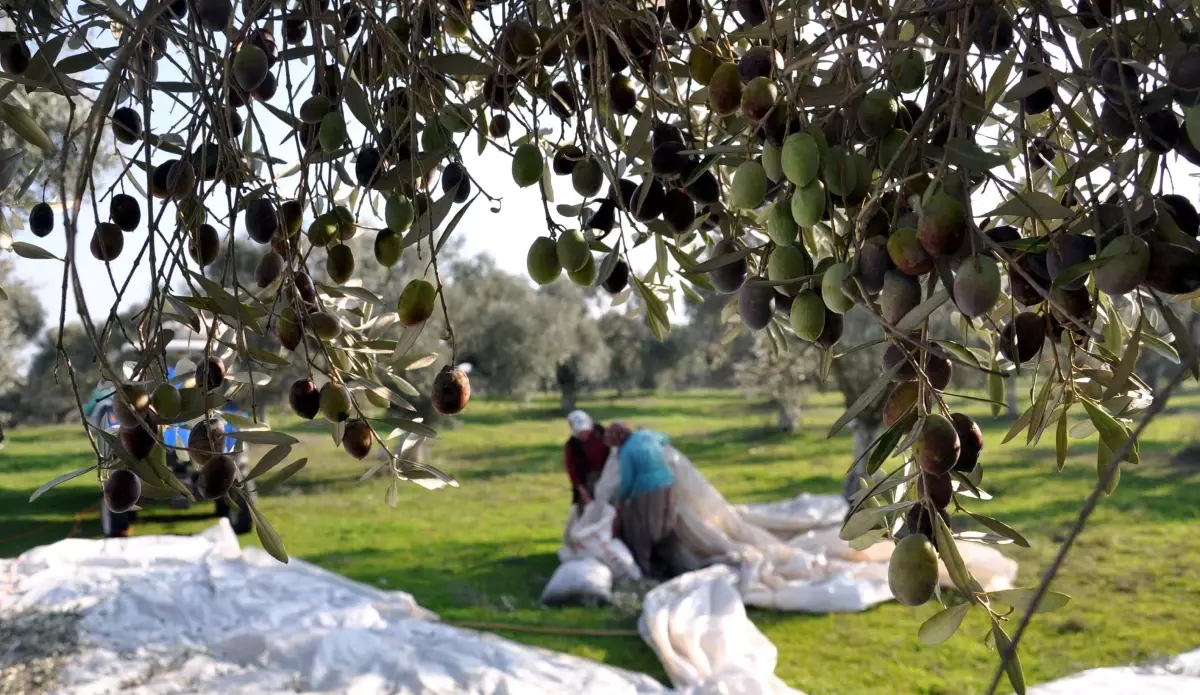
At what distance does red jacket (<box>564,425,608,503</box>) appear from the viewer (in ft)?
22.3

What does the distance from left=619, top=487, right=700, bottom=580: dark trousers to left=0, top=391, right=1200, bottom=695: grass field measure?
73 centimetres

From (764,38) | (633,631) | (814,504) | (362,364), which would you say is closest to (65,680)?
(633,631)

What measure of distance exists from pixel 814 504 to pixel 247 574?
4.19m

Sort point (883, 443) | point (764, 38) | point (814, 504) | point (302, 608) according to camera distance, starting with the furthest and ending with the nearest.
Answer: point (814, 504) < point (302, 608) < point (764, 38) < point (883, 443)

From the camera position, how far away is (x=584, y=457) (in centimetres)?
684

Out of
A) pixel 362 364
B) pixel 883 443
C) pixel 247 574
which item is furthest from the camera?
pixel 247 574

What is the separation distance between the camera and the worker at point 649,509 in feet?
20.0

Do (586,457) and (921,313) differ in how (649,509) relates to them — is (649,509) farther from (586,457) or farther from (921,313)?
(921,313)

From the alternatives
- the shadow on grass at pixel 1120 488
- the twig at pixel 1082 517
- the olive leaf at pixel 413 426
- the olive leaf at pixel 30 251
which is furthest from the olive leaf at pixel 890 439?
the shadow on grass at pixel 1120 488

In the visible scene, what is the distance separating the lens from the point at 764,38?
78cm

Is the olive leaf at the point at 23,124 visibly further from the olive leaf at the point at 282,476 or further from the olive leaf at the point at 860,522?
the olive leaf at the point at 860,522

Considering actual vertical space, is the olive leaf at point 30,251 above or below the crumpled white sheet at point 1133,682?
above

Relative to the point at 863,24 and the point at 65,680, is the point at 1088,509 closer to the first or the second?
the point at 863,24

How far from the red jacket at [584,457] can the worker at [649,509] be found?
1.45ft
